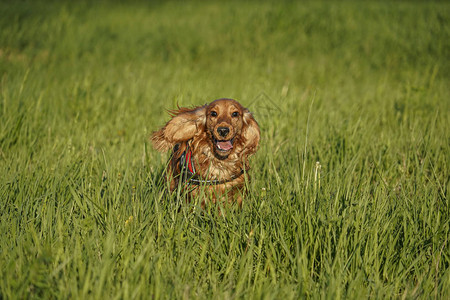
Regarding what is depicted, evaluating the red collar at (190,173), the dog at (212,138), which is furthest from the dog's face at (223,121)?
the red collar at (190,173)

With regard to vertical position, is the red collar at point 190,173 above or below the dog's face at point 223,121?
below

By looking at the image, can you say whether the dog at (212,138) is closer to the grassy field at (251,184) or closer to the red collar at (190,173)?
the red collar at (190,173)

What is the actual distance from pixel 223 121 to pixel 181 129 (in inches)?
12.4

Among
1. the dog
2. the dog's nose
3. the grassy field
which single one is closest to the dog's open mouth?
the dog

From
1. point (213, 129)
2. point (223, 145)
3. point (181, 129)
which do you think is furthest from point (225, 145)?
point (181, 129)

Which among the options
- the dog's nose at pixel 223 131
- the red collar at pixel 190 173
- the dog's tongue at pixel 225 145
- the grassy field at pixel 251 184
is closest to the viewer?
the grassy field at pixel 251 184

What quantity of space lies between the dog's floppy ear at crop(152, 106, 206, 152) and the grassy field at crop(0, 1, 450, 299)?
0.17 meters

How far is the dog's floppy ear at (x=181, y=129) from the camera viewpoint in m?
2.93

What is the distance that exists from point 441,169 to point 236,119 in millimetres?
1566

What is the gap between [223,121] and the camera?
2.81 metres

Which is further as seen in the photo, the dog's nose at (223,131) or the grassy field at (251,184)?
the dog's nose at (223,131)

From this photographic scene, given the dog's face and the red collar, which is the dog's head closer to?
the dog's face

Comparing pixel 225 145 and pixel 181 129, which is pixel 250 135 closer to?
pixel 225 145

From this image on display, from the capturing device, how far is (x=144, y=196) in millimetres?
2334
